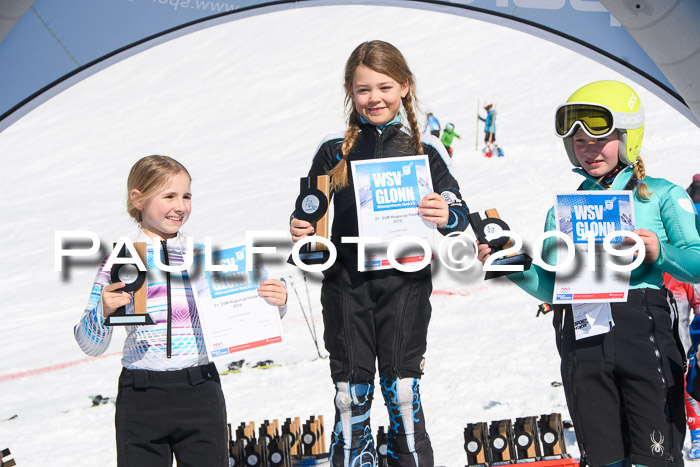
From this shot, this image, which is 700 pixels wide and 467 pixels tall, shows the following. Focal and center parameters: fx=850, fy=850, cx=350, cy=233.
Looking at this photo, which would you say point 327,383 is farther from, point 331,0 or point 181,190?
point 181,190

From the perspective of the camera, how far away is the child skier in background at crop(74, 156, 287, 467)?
340cm

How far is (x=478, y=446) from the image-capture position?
454 centimetres

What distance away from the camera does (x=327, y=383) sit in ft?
26.3

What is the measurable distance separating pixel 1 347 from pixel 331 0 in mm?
9319

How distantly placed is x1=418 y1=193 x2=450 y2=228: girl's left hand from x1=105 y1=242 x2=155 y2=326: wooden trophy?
3.89 feet

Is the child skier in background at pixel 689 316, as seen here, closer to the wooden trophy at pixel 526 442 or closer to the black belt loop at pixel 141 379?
the wooden trophy at pixel 526 442

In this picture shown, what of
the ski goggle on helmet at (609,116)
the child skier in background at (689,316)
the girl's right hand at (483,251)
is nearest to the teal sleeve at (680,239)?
the ski goggle on helmet at (609,116)

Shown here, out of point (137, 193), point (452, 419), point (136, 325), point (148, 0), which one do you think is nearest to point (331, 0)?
point (148, 0)

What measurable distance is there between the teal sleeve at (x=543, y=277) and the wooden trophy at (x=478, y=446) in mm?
1131

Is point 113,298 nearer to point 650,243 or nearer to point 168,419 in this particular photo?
point 168,419

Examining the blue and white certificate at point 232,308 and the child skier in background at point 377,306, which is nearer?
the blue and white certificate at point 232,308

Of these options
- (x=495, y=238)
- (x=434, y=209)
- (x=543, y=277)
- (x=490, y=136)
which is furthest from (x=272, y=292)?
(x=490, y=136)

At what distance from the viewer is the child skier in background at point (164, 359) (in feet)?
11.1

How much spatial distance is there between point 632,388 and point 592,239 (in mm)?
619
